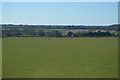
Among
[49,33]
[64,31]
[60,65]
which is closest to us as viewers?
[60,65]

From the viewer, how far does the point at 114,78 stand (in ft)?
24.2

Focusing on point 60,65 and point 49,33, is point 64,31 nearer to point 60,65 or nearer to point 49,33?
point 49,33

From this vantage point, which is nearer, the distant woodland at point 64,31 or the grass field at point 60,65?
the grass field at point 60,65

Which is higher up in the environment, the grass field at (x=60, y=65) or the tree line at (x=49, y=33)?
the tree line at (x=49, y=33)

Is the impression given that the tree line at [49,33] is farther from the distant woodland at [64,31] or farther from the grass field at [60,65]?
the grass field at [60,65]

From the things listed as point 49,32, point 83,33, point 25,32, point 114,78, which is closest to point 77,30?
point 83,33

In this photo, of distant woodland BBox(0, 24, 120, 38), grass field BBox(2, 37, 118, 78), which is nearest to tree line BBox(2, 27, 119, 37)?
distant woodland BBox(0, 24, 120, 38)

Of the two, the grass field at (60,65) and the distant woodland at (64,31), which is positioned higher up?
the distant woodland at (64,31)

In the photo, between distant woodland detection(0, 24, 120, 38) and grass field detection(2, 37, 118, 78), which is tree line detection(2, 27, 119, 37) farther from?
grass field detection(2, 37, 118, 78)

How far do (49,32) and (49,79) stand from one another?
45970mm

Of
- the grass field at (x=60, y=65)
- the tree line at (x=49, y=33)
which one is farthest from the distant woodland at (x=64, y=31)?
the grass field at (x=60, y=65)

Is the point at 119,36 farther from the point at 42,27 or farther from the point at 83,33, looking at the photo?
the point at 42,27

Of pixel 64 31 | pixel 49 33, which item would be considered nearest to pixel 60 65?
pixel 64 31

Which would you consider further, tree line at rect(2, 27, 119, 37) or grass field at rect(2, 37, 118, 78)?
tree line at rect(2, 27, 119, 37)
